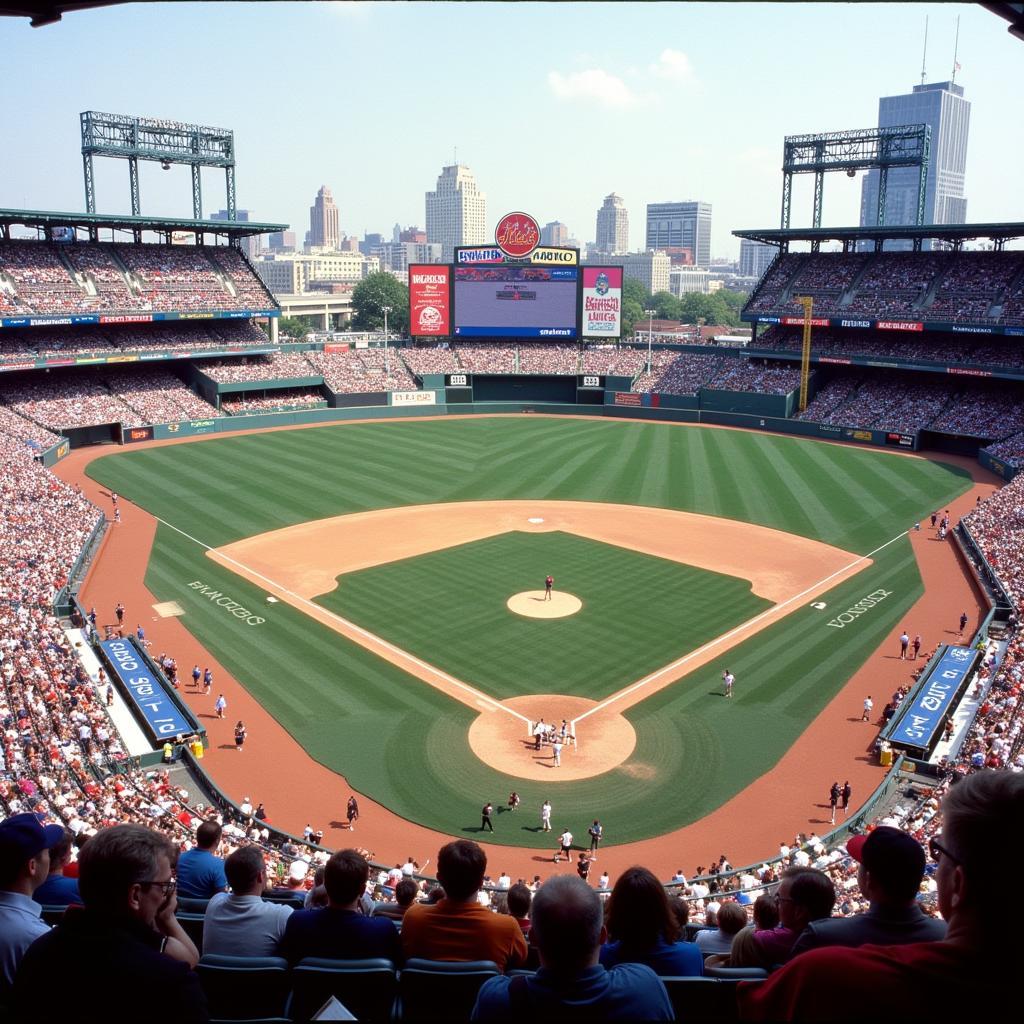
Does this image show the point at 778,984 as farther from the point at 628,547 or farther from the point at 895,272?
the point at 895,272

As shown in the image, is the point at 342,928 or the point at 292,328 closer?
the point at 342,928

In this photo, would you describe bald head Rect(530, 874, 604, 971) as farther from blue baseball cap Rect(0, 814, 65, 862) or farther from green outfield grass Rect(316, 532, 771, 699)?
green outfield grass Rect(316, 532, 771, 699)

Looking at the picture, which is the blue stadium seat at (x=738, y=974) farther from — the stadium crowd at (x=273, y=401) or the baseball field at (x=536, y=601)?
the stadium crowd at (x=273, y=401)

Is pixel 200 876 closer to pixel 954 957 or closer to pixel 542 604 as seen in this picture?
pixel 954 957

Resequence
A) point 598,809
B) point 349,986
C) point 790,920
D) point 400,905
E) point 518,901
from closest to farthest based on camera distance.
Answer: point 349,986, point 790,920, point 400,905, point 518,901, point 598,809

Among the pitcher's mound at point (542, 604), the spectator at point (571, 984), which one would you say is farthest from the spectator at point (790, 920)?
the pitcher's mound at point (542, 604)

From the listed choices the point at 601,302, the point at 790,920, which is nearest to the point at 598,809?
the point at 790,920

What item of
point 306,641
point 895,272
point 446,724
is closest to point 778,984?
point 446,724
